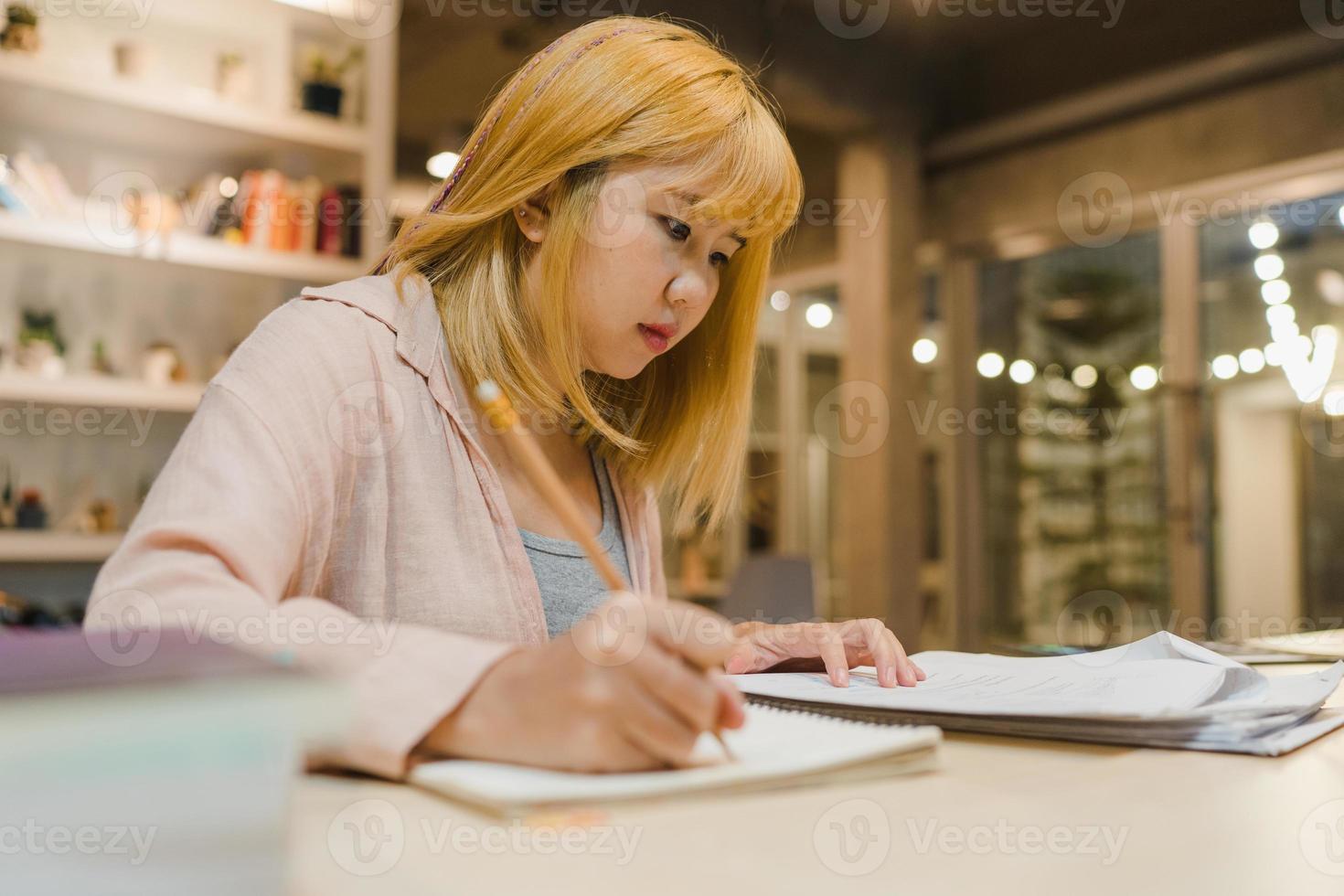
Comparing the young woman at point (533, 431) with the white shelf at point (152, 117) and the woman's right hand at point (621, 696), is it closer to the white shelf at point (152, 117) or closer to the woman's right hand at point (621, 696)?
the woman's right hand at point (621, 696)

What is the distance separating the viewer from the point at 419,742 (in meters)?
0.56

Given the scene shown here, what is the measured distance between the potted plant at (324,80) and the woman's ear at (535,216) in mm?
2250

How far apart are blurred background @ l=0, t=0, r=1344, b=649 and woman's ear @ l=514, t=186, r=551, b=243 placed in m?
1.59

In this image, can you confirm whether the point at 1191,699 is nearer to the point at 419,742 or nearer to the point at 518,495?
the point at 419,742

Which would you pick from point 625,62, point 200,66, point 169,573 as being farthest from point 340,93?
point 169,573

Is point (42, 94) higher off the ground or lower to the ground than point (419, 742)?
higher

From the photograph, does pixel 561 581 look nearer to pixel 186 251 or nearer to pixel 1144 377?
pixel 186 251

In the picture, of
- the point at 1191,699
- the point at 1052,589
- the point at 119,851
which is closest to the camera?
the point at 119,851

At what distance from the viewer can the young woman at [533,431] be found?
540 mm

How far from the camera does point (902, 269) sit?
202 inches

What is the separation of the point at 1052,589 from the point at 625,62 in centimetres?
452

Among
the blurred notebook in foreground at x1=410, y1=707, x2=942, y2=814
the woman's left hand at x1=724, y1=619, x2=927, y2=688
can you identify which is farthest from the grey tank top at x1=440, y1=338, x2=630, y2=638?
the blurred notebook in foreground at x1=410, y1=707, x2=942, y2=814

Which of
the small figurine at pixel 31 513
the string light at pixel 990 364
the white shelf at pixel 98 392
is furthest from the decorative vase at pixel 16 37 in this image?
the string light at pixel 990 364

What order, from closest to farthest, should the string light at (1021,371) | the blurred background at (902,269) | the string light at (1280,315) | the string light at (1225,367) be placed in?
the blurred background at (902,269)
the string light at (1280,315)
the string light at (1225,367)
the string light at (1021,371)
